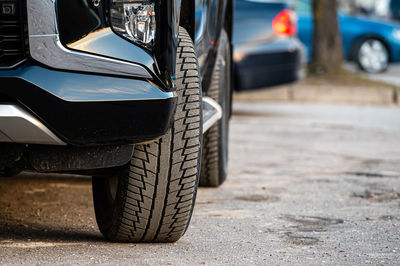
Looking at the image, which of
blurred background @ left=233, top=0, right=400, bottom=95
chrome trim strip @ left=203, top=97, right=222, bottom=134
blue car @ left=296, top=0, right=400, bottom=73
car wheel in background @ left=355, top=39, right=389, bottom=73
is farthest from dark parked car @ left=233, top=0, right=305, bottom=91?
car wheel in background @ left=355, top=39, right=389, bottom=73

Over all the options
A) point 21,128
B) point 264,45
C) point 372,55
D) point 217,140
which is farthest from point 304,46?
point 21,128

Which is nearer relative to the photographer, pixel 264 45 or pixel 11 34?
pixel 11 34

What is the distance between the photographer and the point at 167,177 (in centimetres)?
279

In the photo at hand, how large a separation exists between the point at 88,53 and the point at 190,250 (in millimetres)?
853

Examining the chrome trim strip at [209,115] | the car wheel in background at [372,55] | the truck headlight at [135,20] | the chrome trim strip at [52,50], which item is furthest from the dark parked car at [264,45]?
the car wheel in background at [372,55]

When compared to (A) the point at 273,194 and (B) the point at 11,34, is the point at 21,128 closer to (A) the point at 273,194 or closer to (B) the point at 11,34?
(B) the point at 11,34

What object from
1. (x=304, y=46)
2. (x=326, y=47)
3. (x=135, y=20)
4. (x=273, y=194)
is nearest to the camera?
(x=135, y=20)

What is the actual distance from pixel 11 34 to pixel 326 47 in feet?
31.2

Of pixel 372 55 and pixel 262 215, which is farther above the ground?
pixel 262 215

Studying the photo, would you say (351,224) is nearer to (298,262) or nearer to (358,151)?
(298,262)

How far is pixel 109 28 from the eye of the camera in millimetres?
2523

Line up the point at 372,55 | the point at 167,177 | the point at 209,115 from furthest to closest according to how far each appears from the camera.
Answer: the point at 372,55 < the point at 209,115 < the point at 167,177

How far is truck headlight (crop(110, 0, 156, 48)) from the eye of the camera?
2.54 m

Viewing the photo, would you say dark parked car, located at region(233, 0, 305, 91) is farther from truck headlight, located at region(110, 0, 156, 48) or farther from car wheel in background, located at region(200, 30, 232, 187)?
truck headlight, located at region(110, 0, 156, 48)
